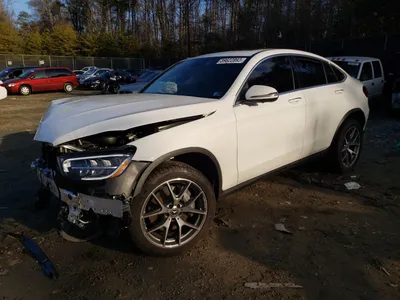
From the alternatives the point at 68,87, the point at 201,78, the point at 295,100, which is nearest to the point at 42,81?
the point at 68,87

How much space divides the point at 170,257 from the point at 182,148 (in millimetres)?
980

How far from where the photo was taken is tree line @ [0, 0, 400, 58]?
36.8 metres

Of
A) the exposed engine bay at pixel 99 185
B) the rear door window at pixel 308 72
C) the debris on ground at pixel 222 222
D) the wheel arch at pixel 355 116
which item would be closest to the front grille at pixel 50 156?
the exposed engine bay at pixel 99 185

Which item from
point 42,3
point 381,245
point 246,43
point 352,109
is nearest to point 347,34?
point 246,43

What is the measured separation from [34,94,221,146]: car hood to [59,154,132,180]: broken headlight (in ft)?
0.68

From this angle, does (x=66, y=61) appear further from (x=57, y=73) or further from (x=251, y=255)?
(x=251, y=255)

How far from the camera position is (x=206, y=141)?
10.0ft

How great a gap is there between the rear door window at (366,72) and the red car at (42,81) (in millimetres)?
18760

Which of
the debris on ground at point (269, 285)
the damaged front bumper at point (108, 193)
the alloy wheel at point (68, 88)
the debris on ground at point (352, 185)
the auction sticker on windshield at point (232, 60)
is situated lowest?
the debris on ground at point (269, 285)

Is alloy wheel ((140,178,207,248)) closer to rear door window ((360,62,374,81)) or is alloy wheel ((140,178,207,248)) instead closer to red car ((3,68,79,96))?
rear door window ((360,62,374,81))

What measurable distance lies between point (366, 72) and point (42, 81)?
1885cm

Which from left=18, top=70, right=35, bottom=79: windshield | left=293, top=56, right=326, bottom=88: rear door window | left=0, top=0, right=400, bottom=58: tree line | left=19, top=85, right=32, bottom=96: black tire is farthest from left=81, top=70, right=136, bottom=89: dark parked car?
left=293, top=56, right=326, bottom=88: rear door window

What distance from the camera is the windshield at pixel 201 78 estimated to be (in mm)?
3568

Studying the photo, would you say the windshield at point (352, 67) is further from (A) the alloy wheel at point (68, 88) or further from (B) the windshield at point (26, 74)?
(B) the windshield at point (26, 74)
